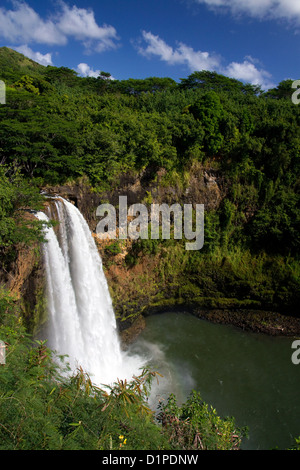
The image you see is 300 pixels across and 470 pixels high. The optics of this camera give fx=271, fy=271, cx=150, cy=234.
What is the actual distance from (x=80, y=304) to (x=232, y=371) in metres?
6.81

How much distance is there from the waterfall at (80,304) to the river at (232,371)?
1589 mm

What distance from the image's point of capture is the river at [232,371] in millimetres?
9086

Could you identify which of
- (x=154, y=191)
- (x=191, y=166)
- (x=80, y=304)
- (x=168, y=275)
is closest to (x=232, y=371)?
(x=168, y=275)

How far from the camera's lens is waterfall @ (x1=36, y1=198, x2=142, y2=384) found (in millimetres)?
8883

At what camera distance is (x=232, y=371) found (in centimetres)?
1116

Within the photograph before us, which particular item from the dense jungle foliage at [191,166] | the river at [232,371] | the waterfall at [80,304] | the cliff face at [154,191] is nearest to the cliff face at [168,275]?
the cliff face at [154,191]

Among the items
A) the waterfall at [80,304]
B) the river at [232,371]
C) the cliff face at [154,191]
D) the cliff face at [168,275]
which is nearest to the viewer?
the waterfall at [80,304]

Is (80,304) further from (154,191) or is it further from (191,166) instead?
(191,166)

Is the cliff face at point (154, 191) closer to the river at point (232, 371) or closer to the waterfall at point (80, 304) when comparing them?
the waterfall at point (80, 304)

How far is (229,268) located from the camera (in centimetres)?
1473

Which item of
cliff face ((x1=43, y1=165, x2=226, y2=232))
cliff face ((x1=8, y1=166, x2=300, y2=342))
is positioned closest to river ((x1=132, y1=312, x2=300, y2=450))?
cliff face ((x1=8, y1=166, x2=300, y2=342))

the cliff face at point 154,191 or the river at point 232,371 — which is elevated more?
the cliff face at point 154,191

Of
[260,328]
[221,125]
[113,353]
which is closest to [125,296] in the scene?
[113,353]

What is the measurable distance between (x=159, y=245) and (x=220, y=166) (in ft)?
20.3
